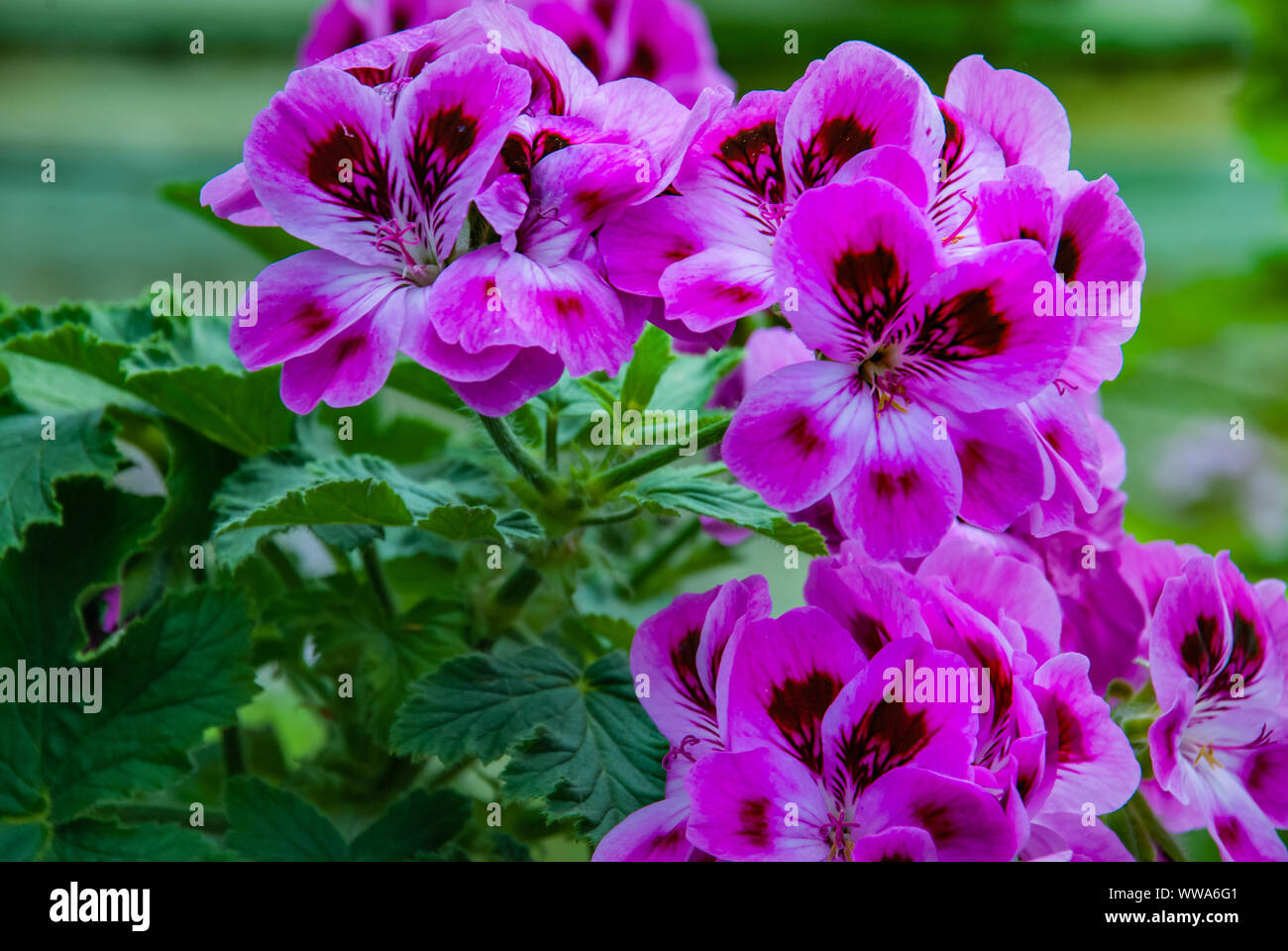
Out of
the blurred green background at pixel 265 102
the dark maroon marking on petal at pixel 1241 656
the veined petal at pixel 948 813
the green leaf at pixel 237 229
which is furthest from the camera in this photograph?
the blurred green background at pixel 265 102

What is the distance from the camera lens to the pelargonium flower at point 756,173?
17.4 inches

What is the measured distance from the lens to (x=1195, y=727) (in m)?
0.53

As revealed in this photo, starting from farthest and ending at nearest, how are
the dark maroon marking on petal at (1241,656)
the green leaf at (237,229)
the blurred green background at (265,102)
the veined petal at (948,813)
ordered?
the blurred green background at (265,102)
the green leaf at (237,229)
the dark maroon marking on petal at (1241,656)
the veined petal at (948,813)

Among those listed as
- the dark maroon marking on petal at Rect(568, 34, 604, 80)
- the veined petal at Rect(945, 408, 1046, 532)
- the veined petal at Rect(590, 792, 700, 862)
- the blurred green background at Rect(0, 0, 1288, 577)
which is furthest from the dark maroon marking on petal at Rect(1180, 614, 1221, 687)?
the blurred green background at Rect(0, 0, 1288, 577)

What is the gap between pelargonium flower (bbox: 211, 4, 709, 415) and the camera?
44 cm

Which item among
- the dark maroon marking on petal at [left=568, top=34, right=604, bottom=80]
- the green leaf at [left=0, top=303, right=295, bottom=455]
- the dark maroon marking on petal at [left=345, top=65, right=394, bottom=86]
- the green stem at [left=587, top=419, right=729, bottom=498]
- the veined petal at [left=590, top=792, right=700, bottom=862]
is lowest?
the veined petal at [left=590, top=792, right=700, bottom=862]

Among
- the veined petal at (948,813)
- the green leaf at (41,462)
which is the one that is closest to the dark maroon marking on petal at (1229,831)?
the veined petal at (948,813)

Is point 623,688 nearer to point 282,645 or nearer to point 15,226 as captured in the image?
point 282,645

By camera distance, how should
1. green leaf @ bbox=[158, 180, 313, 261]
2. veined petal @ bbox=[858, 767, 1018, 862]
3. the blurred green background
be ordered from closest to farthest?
veined petal @ bbox=[858, 767, 1018, 862] < green leaf @ bbox=[158, 180, 313, 261] < the blurred green background

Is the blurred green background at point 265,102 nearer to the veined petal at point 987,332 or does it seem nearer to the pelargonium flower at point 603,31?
the pelargonium flower at point 603,31

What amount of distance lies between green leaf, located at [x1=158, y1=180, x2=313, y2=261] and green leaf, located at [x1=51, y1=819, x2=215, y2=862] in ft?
1.06

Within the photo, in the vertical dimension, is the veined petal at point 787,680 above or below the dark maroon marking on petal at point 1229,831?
above

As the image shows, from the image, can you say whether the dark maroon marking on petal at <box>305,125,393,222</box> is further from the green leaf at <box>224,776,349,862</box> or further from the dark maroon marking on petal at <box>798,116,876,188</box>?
the green leaf at <box>224,776,349,862</box>

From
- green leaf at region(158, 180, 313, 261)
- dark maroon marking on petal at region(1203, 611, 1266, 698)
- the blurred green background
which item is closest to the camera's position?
dark maroon marking on petal at region(1203, 611, 1266, 698)
